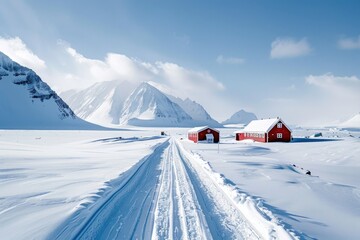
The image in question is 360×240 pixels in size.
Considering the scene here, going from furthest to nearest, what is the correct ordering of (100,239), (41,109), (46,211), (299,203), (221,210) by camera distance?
(41,109), (299,203), (221,210), (46,211), (100,239)

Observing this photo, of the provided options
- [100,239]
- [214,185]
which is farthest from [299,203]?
[100,239]

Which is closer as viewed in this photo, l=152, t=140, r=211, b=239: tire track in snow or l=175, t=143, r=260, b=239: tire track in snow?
l=152, t=140, r=211, b=239: tire track in snow

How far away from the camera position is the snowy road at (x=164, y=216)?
21.3 ft

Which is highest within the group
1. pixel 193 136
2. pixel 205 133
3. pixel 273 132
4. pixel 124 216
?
pixel 273 132

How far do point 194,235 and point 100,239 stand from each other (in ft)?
7.91

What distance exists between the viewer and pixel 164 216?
7711 mm

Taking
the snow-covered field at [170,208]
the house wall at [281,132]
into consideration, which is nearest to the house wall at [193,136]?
the house wall at [281,132]

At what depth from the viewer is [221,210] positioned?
8414mm

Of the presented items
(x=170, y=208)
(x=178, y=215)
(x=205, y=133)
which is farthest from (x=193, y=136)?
(x=178, y=215)

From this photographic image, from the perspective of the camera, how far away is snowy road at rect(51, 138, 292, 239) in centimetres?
649

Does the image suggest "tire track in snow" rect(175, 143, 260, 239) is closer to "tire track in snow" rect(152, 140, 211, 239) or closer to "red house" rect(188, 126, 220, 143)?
"tire track in snow" rect(152, 140, 211, 239)

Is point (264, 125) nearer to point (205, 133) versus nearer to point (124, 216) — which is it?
point (205, 133)

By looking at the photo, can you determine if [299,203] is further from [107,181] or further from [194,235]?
[107,181]

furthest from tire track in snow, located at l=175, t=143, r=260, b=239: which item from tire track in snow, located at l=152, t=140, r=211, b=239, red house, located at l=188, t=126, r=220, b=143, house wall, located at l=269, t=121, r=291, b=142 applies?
red house, located at l=188, t=126, r=220, b=143
